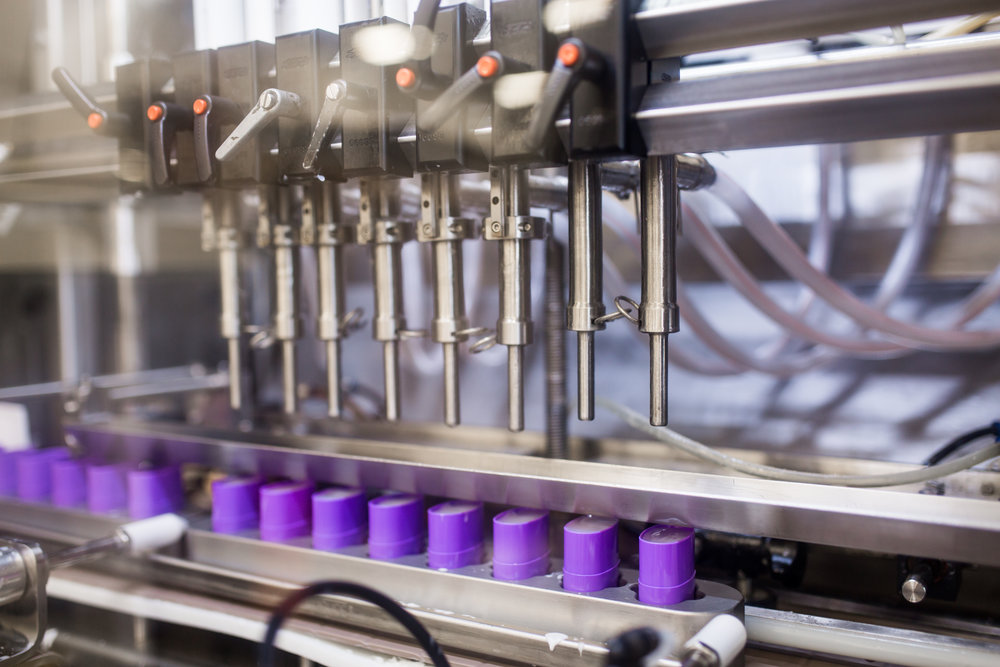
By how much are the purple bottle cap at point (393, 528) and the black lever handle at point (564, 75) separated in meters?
0.40

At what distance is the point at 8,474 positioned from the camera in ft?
3.36

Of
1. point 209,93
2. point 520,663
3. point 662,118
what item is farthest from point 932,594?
point 209,93

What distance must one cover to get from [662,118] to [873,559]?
49 cm

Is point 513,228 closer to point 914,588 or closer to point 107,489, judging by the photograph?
point 914,588

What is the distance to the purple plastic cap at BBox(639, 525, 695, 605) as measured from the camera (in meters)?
0.62

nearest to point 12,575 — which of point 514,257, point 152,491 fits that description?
point 152,491

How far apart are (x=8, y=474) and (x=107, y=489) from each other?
22 centimetres

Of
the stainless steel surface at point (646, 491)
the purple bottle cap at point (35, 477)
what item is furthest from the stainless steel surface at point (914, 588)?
the purple bottle cap at point (35, 477)

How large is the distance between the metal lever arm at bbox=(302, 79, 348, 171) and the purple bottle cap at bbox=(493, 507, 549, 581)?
1.23 ft

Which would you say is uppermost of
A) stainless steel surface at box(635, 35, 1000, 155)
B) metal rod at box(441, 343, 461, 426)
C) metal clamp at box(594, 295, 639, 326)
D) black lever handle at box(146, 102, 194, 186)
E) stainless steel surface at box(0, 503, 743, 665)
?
black lever handle at box(146, 102, 194, 186)

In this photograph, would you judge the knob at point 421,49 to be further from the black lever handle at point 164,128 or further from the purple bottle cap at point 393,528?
the purple bottle cap at point 393,528

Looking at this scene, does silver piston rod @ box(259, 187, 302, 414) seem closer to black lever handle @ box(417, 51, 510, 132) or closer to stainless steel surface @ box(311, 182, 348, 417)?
stainless steel surface @ box(311, 182, 348, 417)

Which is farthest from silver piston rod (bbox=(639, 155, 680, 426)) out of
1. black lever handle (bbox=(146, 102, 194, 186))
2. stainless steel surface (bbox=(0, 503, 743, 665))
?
black lever handle (bbox=(146, 102, 194, 186))

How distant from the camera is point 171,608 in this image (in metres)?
0.76
